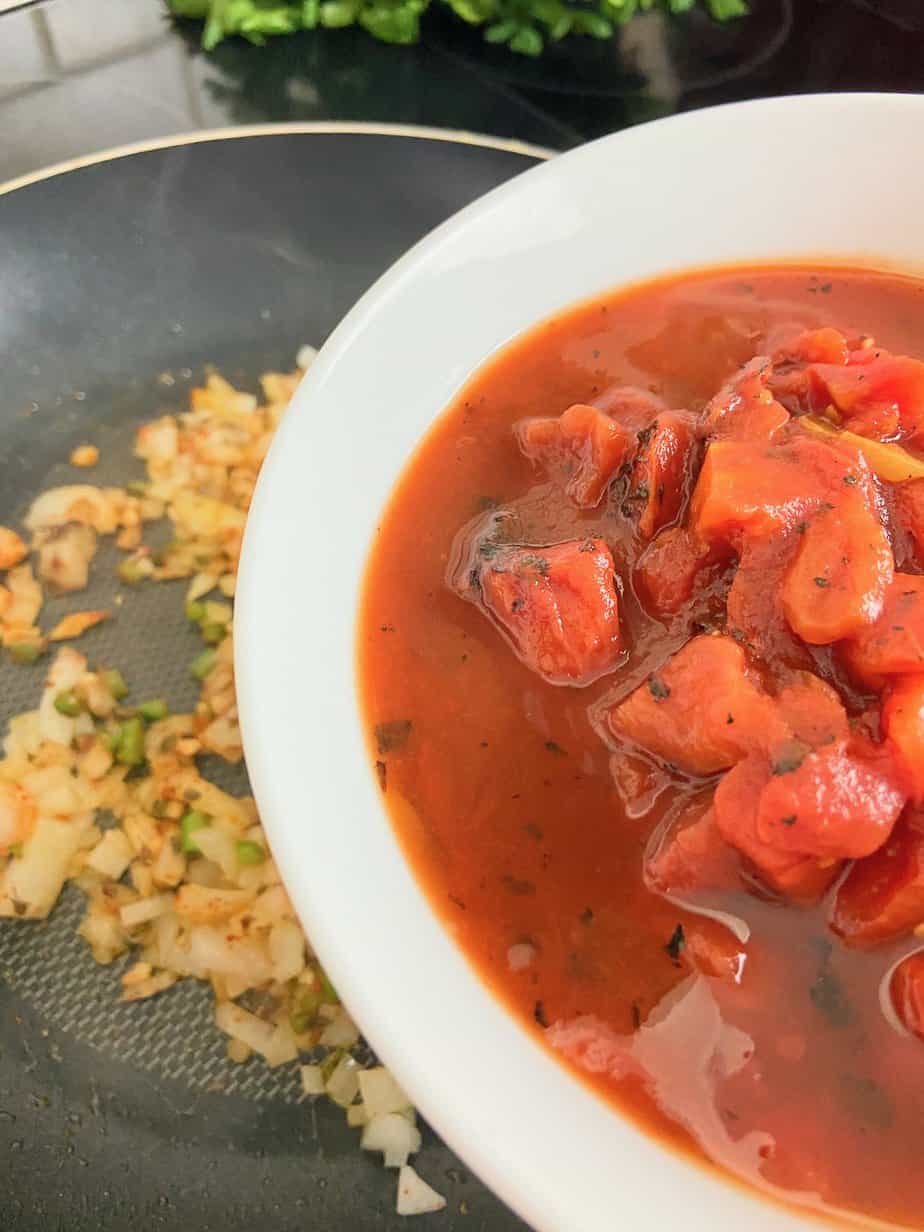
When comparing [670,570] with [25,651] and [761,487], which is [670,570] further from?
[25,651]

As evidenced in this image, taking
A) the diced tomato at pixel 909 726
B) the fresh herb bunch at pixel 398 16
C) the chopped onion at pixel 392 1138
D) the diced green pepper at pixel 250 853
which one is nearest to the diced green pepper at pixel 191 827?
the diced green pepper at pixel 250 853

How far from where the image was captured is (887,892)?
1.55 m

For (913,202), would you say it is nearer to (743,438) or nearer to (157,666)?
(743,438)

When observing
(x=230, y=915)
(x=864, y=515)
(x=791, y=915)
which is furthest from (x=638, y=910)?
(x=230, y=915)

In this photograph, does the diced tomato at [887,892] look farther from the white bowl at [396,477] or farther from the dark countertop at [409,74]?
the dark countertop at [409,74]

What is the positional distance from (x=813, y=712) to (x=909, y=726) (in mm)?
126

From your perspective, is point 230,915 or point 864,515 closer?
point 864,515

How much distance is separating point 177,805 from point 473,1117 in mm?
1139

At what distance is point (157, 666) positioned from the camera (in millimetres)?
A: 2576

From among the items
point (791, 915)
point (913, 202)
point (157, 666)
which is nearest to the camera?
point (791, 915)

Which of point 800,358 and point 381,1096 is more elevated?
point 800,358

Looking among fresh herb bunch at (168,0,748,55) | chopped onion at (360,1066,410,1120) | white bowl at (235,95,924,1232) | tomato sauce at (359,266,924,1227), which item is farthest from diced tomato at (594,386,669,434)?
fresh herb bunch at (168,0,748,55)

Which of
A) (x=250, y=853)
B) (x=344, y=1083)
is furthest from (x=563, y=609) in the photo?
(x=344, y=1083)

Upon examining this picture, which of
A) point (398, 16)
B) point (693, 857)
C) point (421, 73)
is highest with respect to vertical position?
point (398, 16)
